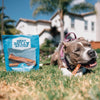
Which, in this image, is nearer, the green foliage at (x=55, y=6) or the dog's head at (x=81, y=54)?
the dog's head at (x=81, y=54)

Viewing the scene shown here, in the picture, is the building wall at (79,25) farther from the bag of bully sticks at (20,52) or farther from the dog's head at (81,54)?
the dog's head at (81,54)

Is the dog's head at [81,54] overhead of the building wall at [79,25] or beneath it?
beneath

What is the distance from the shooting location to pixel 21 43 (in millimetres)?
3014

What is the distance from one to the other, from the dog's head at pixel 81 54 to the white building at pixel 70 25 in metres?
15.7

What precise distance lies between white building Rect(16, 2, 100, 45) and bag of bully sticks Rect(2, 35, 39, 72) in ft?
49.0

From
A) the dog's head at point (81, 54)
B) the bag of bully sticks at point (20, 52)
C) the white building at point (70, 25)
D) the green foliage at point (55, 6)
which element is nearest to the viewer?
the dog's head at point (81, 54)

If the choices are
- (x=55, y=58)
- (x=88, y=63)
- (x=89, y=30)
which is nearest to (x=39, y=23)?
(x=89, y=30)

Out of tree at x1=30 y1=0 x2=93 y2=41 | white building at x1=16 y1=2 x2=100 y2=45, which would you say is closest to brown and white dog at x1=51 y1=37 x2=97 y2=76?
tree at x1=30 y1=0 x2=93 y2=41

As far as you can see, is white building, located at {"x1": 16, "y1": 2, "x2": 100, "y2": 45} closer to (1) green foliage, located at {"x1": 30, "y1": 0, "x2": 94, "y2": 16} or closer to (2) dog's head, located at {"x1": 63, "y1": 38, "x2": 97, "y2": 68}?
(1) green foliage, located at {"x1": 30, "y1": 0, "x2": 94, "y2": 16}

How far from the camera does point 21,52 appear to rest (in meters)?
3.04

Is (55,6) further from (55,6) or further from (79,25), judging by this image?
(79,25)

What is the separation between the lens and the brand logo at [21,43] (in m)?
2.99

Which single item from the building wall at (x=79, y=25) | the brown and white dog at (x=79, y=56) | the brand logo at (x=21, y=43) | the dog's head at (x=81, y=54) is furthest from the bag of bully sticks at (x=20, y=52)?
Answer: the building wall at (x=79, y=25)

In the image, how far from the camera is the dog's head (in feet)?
6.89
